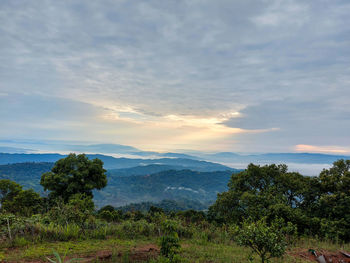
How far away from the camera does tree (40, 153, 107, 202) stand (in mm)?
23281

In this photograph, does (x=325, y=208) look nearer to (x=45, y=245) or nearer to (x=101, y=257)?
(x=101, y=257)

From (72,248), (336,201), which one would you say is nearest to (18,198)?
(72,248)

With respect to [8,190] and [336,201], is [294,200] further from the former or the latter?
[8,190]

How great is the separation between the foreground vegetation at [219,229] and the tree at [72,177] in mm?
7397

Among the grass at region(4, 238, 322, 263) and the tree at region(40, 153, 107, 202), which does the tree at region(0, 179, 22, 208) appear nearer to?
the tree at region(40, 153, 107, 202)

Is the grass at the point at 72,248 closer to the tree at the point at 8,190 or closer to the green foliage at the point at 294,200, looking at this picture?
the green foliage at the point at 294,200

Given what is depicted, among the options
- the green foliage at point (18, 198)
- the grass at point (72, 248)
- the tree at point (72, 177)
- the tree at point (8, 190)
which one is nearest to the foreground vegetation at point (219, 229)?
the grass at point (72, 248)

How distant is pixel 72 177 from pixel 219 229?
61.0 feet

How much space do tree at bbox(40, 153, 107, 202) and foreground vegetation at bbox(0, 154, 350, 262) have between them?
7.40 metres

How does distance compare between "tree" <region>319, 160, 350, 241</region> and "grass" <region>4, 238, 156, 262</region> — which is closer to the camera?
"grass" <region>4, 238, 156, 262</region>

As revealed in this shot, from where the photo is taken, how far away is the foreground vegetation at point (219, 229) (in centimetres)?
692

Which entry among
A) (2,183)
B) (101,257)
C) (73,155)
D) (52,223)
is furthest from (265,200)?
(2,183)

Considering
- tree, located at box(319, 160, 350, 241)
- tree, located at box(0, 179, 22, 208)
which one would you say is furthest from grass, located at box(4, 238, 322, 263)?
tree, located at box(0, 179, 22, 208)

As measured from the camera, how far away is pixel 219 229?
11.6 m
